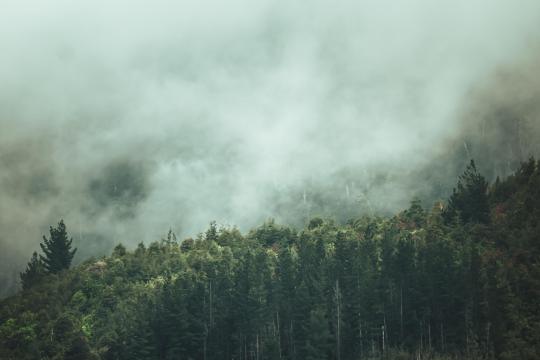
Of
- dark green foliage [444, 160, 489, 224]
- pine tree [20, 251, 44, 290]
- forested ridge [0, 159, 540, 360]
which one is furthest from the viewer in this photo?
pine tree [20, 251, 44, 290]

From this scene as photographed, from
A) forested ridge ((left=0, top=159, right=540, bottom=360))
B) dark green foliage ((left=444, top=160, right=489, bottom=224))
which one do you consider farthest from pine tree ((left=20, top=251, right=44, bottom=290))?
dark green foliage ((left=444, top=160, right=489, bottom=224))

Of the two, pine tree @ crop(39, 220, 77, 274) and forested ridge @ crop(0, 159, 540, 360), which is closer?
forested ridge @ crop(0, 159, 540, 360)

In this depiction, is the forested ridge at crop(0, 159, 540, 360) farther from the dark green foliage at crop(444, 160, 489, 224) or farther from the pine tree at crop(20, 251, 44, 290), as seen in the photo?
the pine tree at crop(20, 251, 44, 290)

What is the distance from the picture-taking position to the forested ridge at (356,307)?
87375 mm

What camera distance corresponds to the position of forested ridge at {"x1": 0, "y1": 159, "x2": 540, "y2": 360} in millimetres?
87375

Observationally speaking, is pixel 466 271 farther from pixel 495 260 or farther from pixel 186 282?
pixel 186 282

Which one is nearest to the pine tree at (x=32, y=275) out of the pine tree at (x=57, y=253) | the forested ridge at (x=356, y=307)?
the pine tree at (x=57, y=253)

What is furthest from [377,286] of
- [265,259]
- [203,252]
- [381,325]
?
[203,252]

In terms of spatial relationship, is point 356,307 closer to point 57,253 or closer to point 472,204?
point 472,204

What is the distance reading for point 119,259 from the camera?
160 metres

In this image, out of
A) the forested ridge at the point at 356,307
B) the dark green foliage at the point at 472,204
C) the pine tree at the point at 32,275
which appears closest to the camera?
the forested ridge at the point at 356,307

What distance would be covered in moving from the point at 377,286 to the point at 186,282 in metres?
31.3

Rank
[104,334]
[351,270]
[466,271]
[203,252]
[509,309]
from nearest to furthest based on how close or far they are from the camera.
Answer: [509,309] → [466,271] → [351,270] → [104,334] → [203,252]

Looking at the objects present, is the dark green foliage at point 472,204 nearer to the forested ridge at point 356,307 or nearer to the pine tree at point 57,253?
the forested ridge at point 356,307
